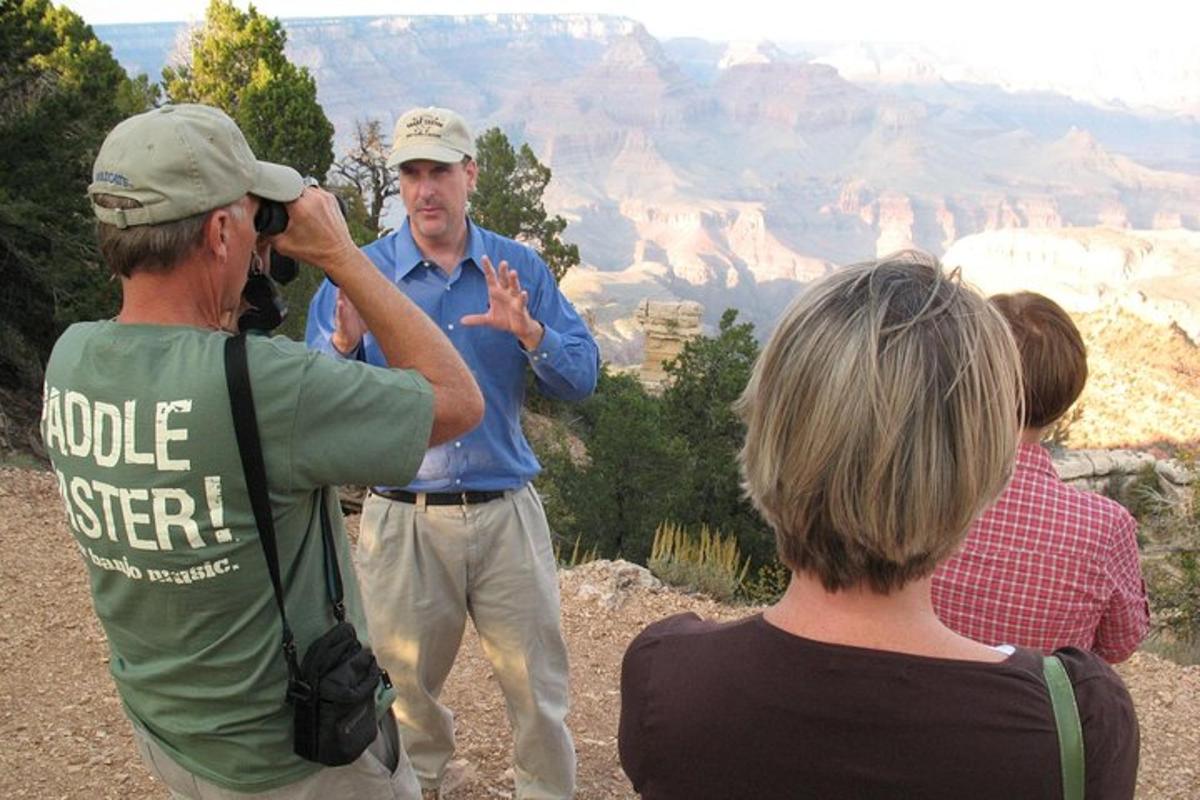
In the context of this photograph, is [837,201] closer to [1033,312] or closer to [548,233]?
[548,233]

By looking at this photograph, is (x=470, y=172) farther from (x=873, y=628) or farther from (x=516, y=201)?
(x=516, y=201)

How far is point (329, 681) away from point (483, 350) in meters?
1.38

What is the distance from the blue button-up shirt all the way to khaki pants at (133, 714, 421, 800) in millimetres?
1007

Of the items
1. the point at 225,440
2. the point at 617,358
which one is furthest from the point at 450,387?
the point at 617,358

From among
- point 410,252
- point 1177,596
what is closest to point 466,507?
point 410,252

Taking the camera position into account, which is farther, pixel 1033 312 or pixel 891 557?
pixel 1033 312

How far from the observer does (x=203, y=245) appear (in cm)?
162

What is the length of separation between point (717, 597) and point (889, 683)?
5.53m

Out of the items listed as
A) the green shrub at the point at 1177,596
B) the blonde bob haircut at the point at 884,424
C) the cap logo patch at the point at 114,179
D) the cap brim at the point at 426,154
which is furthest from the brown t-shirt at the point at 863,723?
the green shrub at the point at 1177,596

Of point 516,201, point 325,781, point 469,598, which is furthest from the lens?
point 516,201

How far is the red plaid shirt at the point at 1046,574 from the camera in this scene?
6.08ft

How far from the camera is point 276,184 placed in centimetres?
164

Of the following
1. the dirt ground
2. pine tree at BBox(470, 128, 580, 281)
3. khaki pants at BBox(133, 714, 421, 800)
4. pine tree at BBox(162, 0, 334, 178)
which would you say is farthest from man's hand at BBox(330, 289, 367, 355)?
pine tree at BBox(470, 128, 580, 281)

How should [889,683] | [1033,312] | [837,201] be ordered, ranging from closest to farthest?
1. [889,683]
2. [1033,312]
3. [837,201]
